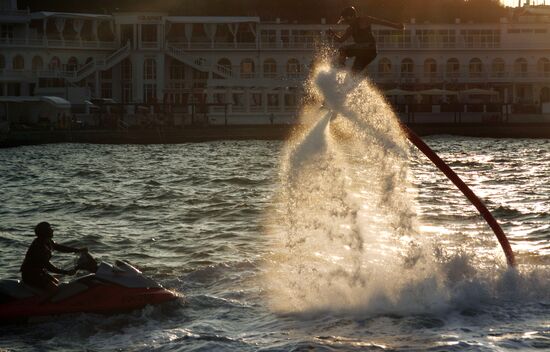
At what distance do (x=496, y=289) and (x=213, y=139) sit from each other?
67.7m

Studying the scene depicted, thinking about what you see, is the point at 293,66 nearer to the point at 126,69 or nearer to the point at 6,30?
the point at 126,69

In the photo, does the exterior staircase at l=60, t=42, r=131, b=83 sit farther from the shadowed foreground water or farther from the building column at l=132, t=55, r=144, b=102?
the shadowed foreground water

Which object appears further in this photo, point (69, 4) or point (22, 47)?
point (69, 4)

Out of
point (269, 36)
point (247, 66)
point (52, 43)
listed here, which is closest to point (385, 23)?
point (247, 66)

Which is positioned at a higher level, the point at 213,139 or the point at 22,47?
the point at 22,47

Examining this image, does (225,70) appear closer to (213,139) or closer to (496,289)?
(213,139)

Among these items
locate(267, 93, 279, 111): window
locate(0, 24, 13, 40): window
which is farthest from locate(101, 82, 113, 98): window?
locate(267, 93, 279, 111): window

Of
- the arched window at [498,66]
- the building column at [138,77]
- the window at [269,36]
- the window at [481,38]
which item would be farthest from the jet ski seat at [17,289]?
the window at [481,38]

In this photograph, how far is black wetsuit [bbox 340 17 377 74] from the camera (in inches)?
659

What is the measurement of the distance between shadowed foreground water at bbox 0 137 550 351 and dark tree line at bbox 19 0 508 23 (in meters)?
78.8

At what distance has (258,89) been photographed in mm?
100500

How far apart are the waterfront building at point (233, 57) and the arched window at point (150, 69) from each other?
99mm

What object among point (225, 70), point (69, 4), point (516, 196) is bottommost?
point (516, 196)

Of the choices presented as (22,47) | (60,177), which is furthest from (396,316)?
(22,47)
